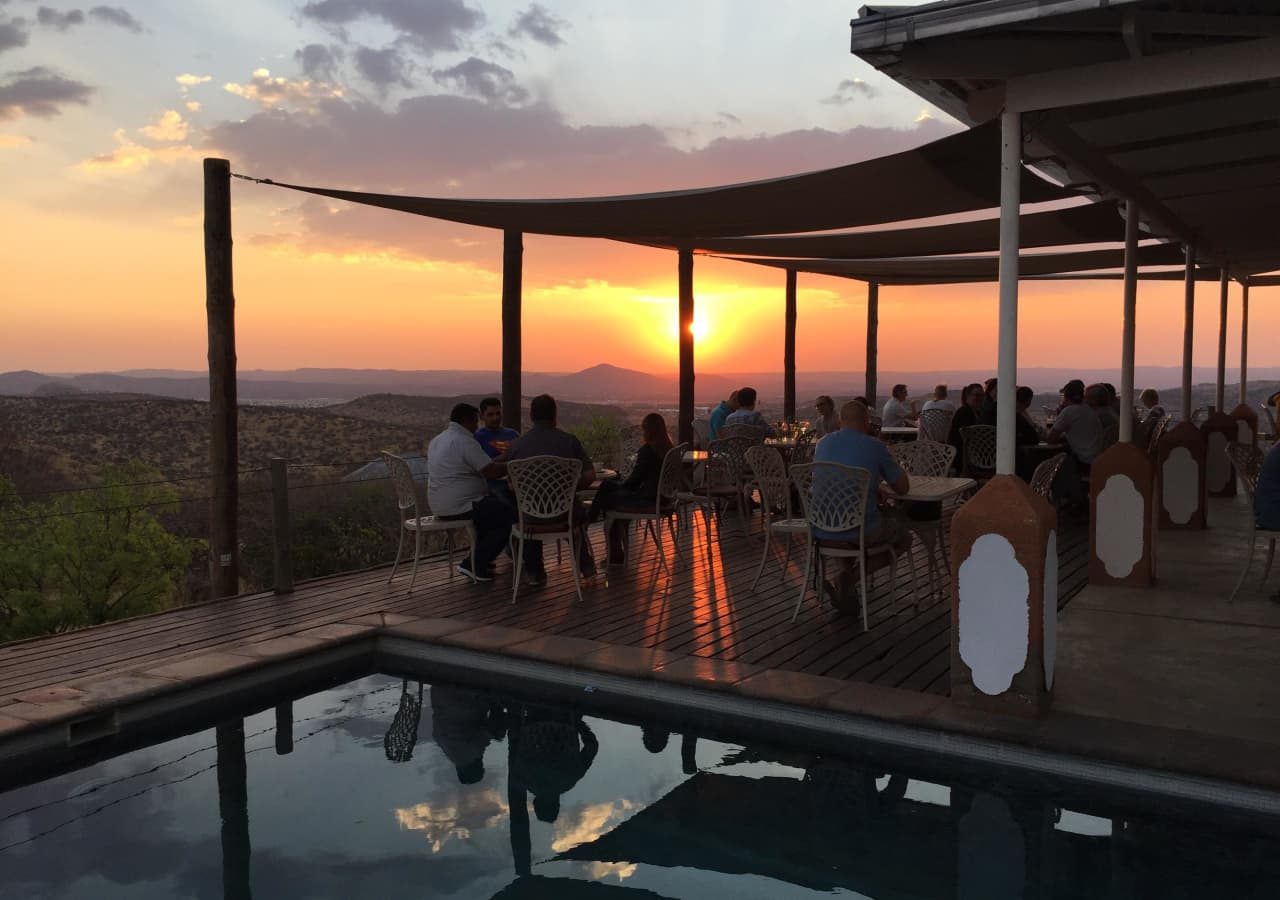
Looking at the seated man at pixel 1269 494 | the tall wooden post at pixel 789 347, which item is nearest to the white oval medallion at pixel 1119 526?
the seated man at pixel 1269 494

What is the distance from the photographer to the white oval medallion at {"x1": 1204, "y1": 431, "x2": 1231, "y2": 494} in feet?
33.8

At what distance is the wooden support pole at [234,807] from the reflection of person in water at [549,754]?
100 cm

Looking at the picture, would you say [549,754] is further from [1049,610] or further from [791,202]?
[791,202]

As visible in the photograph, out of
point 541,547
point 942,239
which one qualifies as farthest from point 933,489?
point 942,239

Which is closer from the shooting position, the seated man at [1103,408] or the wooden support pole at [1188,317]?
the wooden support pole at [1188,317]

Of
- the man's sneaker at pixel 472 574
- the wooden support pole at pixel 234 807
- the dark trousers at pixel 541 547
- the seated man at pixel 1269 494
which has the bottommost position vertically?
the wooden support pole at pixel 234 807

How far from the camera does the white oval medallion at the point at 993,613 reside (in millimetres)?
3668

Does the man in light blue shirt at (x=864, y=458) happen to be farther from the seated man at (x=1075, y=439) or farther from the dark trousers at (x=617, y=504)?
the seated man at (x=1075, y=439)

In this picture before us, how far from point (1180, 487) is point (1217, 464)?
2683 mm

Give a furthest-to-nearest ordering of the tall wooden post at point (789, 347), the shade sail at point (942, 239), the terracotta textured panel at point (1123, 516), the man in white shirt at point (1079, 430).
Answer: the tall wooden post at point (789, 347)
the man in white shirt at point (1079, 430)
the shade sail at point (942, 239)
the terracotta textured panel at point (1123, 516)

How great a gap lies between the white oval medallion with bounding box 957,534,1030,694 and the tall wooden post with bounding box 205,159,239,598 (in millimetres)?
4427

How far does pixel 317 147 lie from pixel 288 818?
1220cm

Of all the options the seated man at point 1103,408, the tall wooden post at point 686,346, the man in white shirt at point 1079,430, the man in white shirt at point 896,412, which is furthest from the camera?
the man in white shirt at point 896,412

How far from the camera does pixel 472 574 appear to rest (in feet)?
20.8
